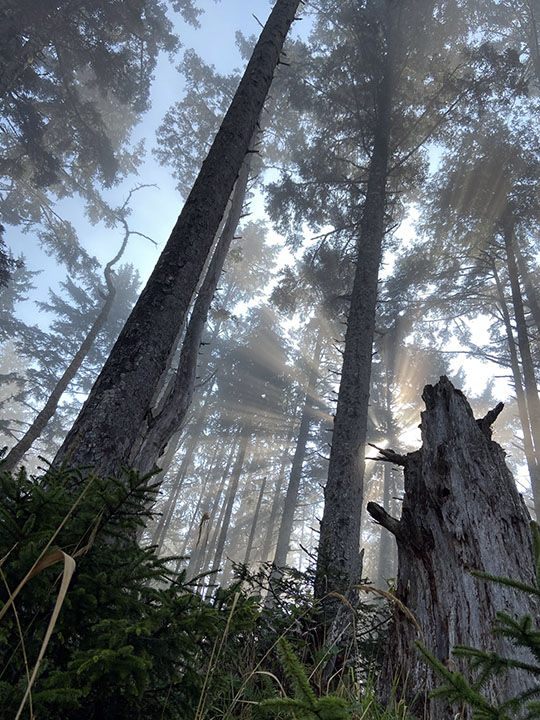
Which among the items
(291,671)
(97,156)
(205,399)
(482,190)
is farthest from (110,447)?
(205,399)

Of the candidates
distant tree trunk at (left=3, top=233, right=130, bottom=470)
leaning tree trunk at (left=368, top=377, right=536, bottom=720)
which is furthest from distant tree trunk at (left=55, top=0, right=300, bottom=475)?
distant tree trunk at (left=3, top=233, right=130, bottom=470)

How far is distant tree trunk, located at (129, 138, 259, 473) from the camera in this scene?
462 centimetres

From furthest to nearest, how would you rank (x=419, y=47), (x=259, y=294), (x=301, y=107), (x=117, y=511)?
(x=259, y=294) < (x=301, y=107) < (x=419, y=47) < (x=117, y=511)

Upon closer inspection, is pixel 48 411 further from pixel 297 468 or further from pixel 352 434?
pixel 297 468

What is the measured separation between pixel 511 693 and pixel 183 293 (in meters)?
3.43

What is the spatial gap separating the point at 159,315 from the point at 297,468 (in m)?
19.7

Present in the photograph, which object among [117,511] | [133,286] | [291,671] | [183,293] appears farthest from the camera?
[133,286]

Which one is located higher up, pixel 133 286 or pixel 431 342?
pixel 133 286

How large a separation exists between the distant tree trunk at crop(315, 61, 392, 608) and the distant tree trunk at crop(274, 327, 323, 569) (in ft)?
41.1

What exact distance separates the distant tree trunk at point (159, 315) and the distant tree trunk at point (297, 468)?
652 inches

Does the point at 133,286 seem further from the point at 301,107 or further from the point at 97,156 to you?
the point at 301,107

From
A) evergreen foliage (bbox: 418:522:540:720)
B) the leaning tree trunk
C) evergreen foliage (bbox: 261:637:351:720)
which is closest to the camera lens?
evergreen foliage (bbox: 261:637:351:720)

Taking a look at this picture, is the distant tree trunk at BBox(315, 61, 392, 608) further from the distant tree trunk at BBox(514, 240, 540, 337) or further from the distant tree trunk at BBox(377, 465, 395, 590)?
the distant tree trunk at BBox(377, 465, 395, 590)

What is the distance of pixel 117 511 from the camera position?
4.69 feet
